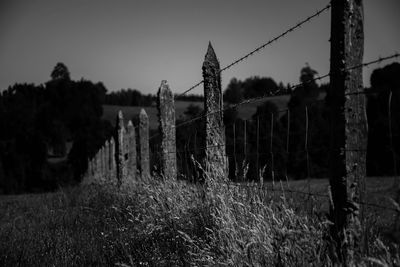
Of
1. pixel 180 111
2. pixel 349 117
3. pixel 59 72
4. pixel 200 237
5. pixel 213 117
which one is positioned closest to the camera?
pixel 349 117

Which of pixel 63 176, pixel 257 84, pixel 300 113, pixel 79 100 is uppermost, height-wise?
pixel 257 84

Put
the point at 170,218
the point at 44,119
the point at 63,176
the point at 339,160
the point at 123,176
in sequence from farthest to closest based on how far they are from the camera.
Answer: the point at 44,119 < the point at 63,176 < the point at 123,176 < the point at 170,218 < the point at 339,160

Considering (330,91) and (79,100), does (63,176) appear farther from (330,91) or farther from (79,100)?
(330,91)

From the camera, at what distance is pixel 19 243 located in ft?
15.5

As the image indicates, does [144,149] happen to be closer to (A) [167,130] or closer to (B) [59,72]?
(A) [167,130]

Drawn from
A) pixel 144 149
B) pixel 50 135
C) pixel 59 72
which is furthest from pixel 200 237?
pixel 59 72

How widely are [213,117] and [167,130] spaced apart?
1734 millimetres

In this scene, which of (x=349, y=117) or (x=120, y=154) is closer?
(x=349, y=117)

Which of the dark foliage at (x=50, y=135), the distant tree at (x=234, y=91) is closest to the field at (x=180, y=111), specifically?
the dark foliage at (x=50, y=135)

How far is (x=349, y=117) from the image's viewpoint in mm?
2262

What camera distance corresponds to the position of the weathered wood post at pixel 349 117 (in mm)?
2248

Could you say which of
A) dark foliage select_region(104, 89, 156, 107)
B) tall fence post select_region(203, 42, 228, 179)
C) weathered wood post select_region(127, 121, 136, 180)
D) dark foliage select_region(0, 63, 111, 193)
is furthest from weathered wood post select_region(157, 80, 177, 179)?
dark foliage select_region(104, 89, 156, 107)

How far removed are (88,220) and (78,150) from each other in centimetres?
5385

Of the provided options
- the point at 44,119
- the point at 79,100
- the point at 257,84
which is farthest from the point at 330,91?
the point at 257,84
